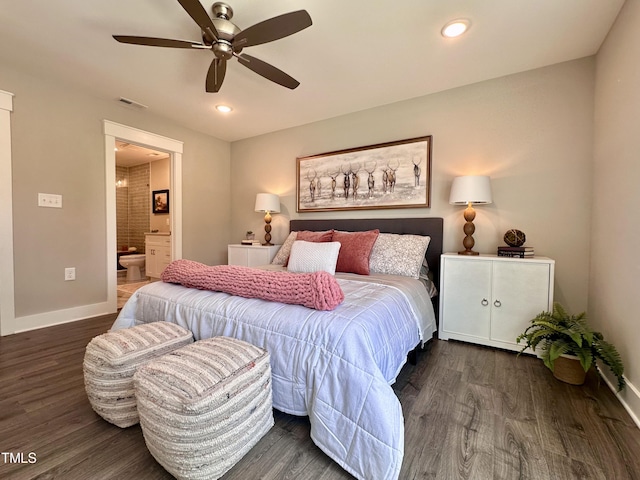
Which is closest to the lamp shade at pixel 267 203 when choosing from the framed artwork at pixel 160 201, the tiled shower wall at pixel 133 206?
the framed artwork at pixel 160 201

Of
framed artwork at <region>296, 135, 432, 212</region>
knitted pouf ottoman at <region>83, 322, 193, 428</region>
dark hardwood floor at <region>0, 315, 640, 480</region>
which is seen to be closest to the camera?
dark hardwood floor at <region>0, 315, 640, 480</region>

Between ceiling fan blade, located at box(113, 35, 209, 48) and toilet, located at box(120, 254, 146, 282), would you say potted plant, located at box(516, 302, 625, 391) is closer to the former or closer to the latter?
ceiling fan blade, located at box(113, 35, 209, 48)

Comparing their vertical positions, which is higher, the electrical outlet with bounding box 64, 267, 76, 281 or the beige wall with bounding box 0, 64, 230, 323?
the beige wall with bounding box 0, 64, 230, 323

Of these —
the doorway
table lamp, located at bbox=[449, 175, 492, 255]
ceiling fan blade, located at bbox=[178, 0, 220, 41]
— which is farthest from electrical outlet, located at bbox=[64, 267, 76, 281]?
table lamp, located at bbox=[449, 175, 492, 255]

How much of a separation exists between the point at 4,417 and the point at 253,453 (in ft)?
4.40

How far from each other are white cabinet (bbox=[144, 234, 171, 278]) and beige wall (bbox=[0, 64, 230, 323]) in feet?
6.32

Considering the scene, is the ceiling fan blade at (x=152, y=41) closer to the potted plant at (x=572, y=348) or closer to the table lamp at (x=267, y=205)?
the table lamp at (x=267, y=205)

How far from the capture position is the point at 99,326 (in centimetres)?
281

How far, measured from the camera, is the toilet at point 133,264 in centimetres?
536

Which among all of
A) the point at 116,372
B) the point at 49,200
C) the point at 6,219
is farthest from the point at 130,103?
the point at 116,372

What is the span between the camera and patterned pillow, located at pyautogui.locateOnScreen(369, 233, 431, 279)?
2.48 m

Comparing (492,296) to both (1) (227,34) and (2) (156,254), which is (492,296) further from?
(2) (156,254)

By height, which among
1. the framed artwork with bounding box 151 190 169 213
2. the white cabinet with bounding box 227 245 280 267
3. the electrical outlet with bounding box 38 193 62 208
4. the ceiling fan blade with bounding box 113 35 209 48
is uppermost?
the ceiling fan blade with bounding box 113 35 209 48

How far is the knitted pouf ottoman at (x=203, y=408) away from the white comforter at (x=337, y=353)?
0.15 metres
